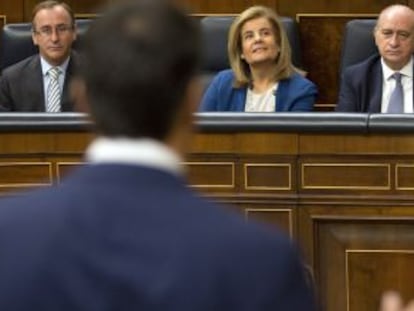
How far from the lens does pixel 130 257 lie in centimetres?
143

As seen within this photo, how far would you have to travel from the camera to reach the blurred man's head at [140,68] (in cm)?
147

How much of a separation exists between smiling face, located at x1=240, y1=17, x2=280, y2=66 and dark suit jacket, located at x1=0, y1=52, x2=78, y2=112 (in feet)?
2.45

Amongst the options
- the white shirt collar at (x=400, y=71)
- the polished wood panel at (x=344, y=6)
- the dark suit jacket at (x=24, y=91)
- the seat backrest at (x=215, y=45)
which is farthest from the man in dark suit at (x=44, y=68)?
the polished wood panel at (x=344, y=6)

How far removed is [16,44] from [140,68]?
5.13 meters

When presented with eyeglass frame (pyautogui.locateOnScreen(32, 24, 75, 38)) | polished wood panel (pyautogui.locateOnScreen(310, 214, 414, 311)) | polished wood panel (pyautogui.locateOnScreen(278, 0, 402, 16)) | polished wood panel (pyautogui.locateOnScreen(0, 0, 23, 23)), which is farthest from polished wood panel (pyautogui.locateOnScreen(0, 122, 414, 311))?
polished wood panel (pyautogui.locateOnScreen(0, 0, 23, 23))

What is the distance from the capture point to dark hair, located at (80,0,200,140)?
1.47m

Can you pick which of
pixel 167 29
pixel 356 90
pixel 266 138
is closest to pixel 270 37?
pixel 356 90

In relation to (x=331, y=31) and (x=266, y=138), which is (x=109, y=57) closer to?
(x=266, y=138)

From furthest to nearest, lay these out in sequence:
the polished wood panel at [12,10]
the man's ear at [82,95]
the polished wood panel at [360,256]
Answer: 1. the polished wood panel at [12,10]
2. the polished wood panel at [360,256]
3. the man's ear at [82,95]

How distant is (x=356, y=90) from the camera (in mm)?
5617

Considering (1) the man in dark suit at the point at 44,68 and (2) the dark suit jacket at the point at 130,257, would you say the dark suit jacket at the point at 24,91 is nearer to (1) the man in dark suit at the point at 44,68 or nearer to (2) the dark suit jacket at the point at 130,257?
(1) the man in dark suit at the point at 44,68

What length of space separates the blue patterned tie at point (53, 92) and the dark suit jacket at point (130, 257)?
437cm

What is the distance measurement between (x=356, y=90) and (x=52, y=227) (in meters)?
4.26

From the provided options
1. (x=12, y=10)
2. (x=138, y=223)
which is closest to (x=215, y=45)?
(x=12, y=10)
